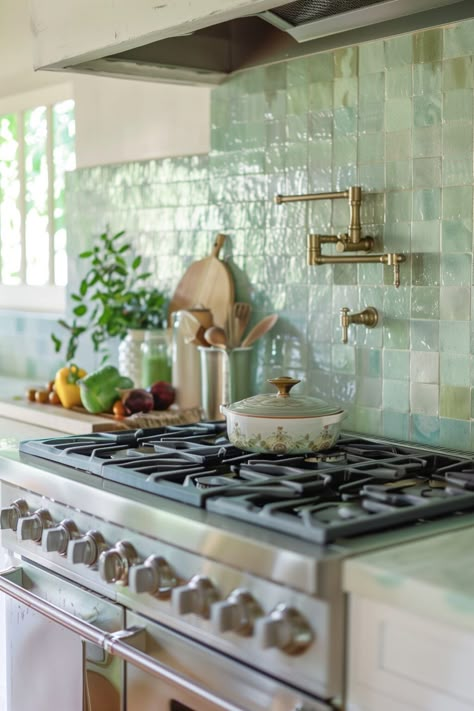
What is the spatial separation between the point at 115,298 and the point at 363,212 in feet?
2.98

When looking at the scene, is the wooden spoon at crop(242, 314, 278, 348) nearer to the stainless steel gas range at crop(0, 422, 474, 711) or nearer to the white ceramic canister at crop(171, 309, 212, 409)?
the white ceramic canister at crop(171, 309, 212, 409)

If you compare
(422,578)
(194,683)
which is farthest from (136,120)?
(422,578)

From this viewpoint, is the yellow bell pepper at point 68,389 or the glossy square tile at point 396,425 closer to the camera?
the glossy square tile at point 396,425

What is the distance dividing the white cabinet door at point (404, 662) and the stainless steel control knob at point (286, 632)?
0.06 meters

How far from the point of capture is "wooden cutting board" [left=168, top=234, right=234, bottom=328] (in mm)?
2561

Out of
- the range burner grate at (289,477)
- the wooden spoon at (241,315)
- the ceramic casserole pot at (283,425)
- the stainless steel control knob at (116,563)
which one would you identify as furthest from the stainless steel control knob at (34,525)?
the wooden spoon at (241,315)

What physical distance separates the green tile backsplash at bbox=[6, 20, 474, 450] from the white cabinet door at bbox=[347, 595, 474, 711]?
829 millimetres

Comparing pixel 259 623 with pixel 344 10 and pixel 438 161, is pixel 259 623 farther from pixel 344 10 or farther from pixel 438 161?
pixel 344 10

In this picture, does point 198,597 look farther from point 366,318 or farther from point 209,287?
point 209,287

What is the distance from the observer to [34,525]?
1787mm

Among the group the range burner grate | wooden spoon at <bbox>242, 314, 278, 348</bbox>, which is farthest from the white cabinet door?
wooden spoon at <bbox>242, 314, 278, 348</bbox>

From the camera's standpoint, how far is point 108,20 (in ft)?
6.66

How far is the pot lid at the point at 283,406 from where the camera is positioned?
1786 millimetres

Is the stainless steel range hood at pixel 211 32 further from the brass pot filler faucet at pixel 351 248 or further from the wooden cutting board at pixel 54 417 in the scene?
the wooden cutting board at pixel 54 417
